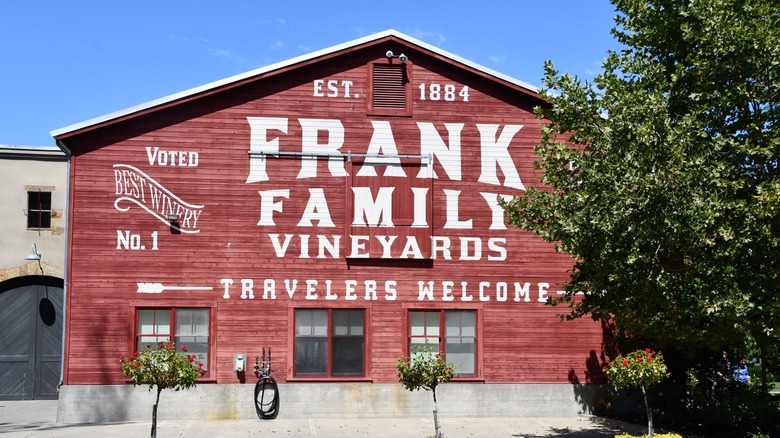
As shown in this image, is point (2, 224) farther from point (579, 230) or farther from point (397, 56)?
point (579, 230)

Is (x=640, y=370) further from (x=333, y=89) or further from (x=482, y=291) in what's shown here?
(x=333, y=89)

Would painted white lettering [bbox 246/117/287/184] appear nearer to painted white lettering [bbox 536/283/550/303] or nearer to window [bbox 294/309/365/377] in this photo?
window [bbox 294/309/365/377]

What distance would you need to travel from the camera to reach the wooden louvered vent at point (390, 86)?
2600 cm

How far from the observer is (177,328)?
80.3 feet

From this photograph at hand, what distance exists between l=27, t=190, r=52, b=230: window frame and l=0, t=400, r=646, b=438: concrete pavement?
809 cm

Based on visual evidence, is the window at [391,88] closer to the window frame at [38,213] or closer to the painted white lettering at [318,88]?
the painted white lettering at [318,88]

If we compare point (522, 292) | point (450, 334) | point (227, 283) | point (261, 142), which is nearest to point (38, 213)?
point (227, 283)

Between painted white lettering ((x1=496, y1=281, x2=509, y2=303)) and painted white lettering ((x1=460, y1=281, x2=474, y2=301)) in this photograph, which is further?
painted white lettering ((x1=496, y1=281, x2=509, y2=303))

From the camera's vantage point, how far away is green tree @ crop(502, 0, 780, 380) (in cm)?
1716

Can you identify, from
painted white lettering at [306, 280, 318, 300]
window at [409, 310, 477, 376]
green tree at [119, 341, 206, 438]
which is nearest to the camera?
green tree at [119, 341, 206, 438]

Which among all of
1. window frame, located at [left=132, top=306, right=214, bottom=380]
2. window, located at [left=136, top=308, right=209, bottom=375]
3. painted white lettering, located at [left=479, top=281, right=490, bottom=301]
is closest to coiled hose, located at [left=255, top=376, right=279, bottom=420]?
window frame, located at [left=132, top=306, right=214, bottom=380]

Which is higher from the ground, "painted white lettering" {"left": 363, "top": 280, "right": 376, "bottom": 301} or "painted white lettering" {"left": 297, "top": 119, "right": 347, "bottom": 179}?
"painted white lettering" {"left": 297, "top": 119, "right": 347, "bottom": 179}

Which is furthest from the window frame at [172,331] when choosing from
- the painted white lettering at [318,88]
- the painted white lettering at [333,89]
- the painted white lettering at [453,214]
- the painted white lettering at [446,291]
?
the painted white lettering at [453,214]

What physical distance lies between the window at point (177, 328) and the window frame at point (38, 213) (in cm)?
905
